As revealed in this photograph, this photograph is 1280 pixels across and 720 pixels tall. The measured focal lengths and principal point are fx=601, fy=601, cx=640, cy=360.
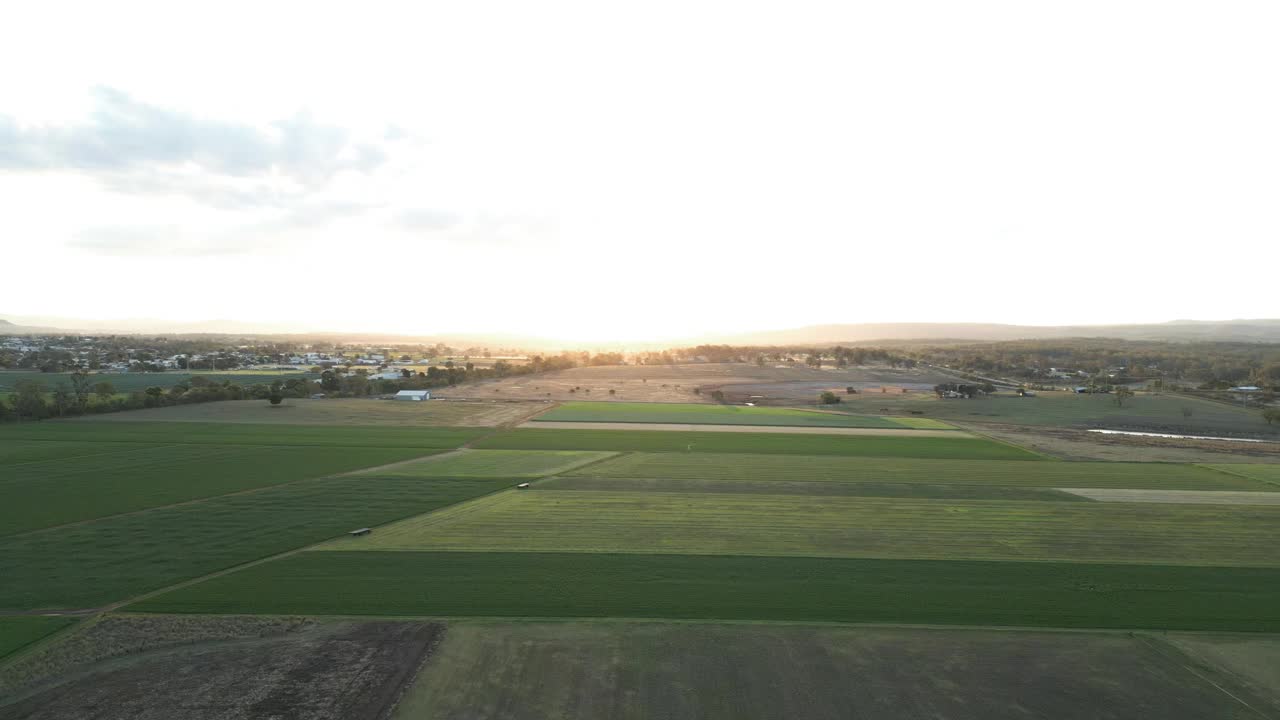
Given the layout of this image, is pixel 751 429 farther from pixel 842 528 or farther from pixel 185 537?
pixel 185 537

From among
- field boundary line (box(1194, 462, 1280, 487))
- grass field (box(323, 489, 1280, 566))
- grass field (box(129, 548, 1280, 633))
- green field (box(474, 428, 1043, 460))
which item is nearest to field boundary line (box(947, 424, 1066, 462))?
green field (box(474, 428, 1043, 460))

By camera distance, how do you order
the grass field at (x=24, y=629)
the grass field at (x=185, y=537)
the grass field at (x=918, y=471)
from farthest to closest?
1. the grass field at (x=918, y=471)
2. the grass field at (x=185, y=537)
3. the grass field at (x=24, y=629)

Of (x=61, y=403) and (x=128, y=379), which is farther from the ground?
(x=128, y=379)

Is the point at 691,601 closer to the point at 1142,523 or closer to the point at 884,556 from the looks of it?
the point at 884,556

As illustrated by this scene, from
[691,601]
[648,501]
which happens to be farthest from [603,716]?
[648,501]

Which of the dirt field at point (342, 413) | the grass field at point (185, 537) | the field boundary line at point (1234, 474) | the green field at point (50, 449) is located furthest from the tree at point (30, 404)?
the field boundary line at point (1234, 474)

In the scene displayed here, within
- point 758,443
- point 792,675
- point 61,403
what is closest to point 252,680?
point 792,675

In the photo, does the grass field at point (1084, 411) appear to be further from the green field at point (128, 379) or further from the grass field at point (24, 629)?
the green field at point (128, 379)
